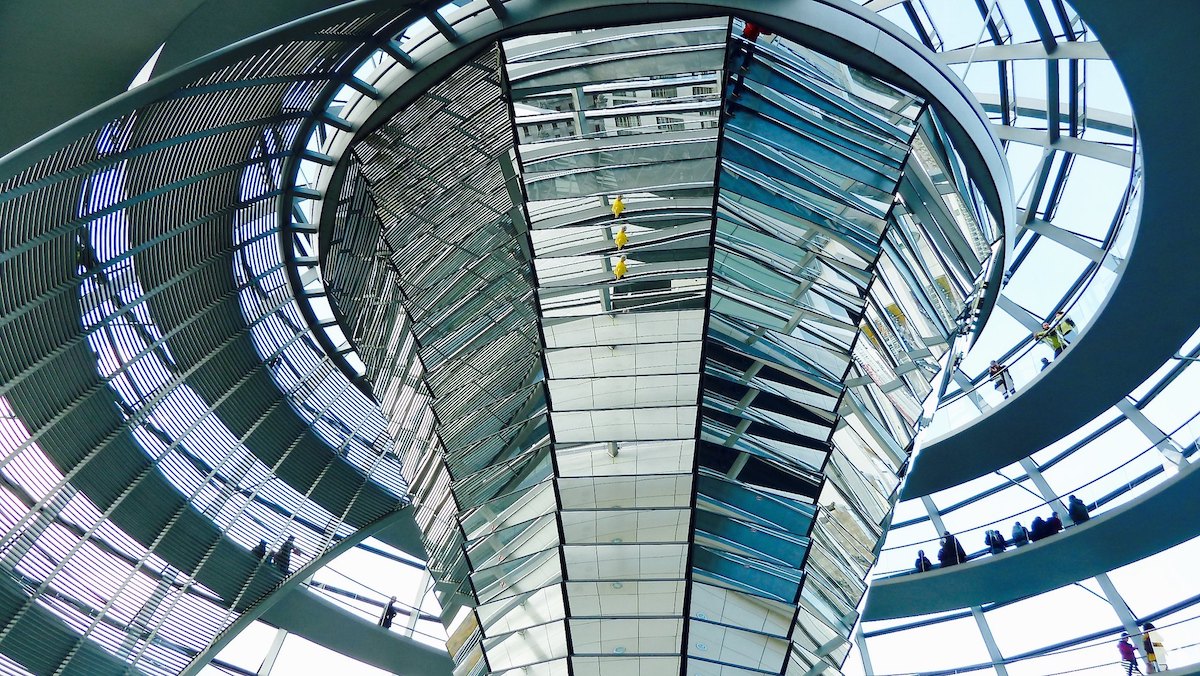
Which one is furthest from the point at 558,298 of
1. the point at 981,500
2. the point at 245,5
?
the point at 981,500

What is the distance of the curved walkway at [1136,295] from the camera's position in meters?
11.4

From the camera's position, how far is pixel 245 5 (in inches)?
401

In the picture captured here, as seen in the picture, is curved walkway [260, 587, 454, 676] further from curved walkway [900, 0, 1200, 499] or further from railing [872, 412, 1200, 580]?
curved walkway [900, 0, 1200, 499]

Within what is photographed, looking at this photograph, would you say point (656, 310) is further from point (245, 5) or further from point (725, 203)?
point (245, 5)

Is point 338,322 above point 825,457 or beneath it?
above

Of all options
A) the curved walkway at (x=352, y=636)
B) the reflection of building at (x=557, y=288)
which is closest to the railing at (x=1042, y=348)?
the reflection of building at (x=557, y=288)

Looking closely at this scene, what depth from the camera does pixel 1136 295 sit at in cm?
1581

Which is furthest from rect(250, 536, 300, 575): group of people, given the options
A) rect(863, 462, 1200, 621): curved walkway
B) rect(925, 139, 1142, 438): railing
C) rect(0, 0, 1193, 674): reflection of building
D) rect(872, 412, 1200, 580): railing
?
rect(925, 139, 1142, 438): railing

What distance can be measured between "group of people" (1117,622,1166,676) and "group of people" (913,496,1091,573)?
2030 mm

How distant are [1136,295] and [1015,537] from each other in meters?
5.90

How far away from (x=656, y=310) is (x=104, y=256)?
7.30 m

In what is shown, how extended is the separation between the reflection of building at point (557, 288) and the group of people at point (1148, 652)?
217 inches

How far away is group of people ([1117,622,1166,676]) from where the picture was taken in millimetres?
17891

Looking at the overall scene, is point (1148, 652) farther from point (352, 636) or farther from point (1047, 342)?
point (352, 636)
